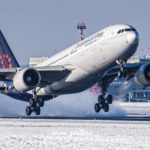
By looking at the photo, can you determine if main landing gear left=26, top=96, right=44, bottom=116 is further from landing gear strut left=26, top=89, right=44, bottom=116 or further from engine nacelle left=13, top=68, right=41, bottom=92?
engine nacelle left=13, top=68, right=41, bottom=92

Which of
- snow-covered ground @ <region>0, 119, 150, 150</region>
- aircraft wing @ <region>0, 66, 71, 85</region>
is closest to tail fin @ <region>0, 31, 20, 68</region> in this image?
aircraft wing @ <region>0, 66, 71, 85</region>

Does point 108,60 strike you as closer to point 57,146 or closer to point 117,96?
point 57,146

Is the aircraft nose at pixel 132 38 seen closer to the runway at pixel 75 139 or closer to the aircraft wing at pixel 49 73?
the aircraft wing at pixel 49 73

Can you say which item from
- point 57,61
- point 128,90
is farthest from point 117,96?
point 57,61

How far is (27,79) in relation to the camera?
42469 millimetres

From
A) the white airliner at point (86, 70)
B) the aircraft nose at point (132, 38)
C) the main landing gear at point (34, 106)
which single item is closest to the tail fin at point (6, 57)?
the white airliner at point (86, 70)

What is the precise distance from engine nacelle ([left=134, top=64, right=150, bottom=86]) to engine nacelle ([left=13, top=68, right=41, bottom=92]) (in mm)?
8364

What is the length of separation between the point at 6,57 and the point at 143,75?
56.2ft

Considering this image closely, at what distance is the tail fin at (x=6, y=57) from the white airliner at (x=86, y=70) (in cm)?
490

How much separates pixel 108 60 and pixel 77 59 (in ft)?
11.9

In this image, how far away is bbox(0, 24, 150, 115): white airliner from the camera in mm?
39469

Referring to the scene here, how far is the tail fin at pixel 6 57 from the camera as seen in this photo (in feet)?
178

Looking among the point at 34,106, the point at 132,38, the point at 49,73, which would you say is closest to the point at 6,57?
the point at 34,106

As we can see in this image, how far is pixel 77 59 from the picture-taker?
42625mm
